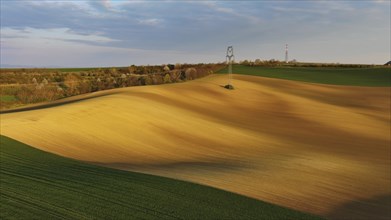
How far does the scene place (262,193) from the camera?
968 centimetres

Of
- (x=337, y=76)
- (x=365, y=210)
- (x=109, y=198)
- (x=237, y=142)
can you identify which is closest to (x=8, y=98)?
(x=237, y=142)

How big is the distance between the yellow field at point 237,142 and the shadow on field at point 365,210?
0.10 ft

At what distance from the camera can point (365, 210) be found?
9.51 m

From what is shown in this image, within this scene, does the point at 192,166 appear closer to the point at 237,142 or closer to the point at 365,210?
the point at 365,210

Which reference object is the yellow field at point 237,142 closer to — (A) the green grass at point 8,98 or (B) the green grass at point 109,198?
(B) the green grass at point 109,198

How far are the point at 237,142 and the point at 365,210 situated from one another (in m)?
9.67

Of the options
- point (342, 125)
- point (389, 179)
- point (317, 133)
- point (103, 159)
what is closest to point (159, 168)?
point (103, 159)

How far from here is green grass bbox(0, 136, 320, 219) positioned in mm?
7012

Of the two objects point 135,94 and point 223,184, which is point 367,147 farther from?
point 135,94

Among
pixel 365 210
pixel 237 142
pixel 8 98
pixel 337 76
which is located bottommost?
pixel 237 142

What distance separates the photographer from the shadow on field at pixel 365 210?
8898 mm

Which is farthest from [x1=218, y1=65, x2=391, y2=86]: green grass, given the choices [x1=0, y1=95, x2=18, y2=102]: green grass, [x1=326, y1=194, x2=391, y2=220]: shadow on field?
[x1=326, y1=194, x2=391, y2=220]: shadow on field

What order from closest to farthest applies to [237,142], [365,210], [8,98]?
[365,210], [237,142], [8,98]

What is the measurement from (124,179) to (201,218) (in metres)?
3.04
